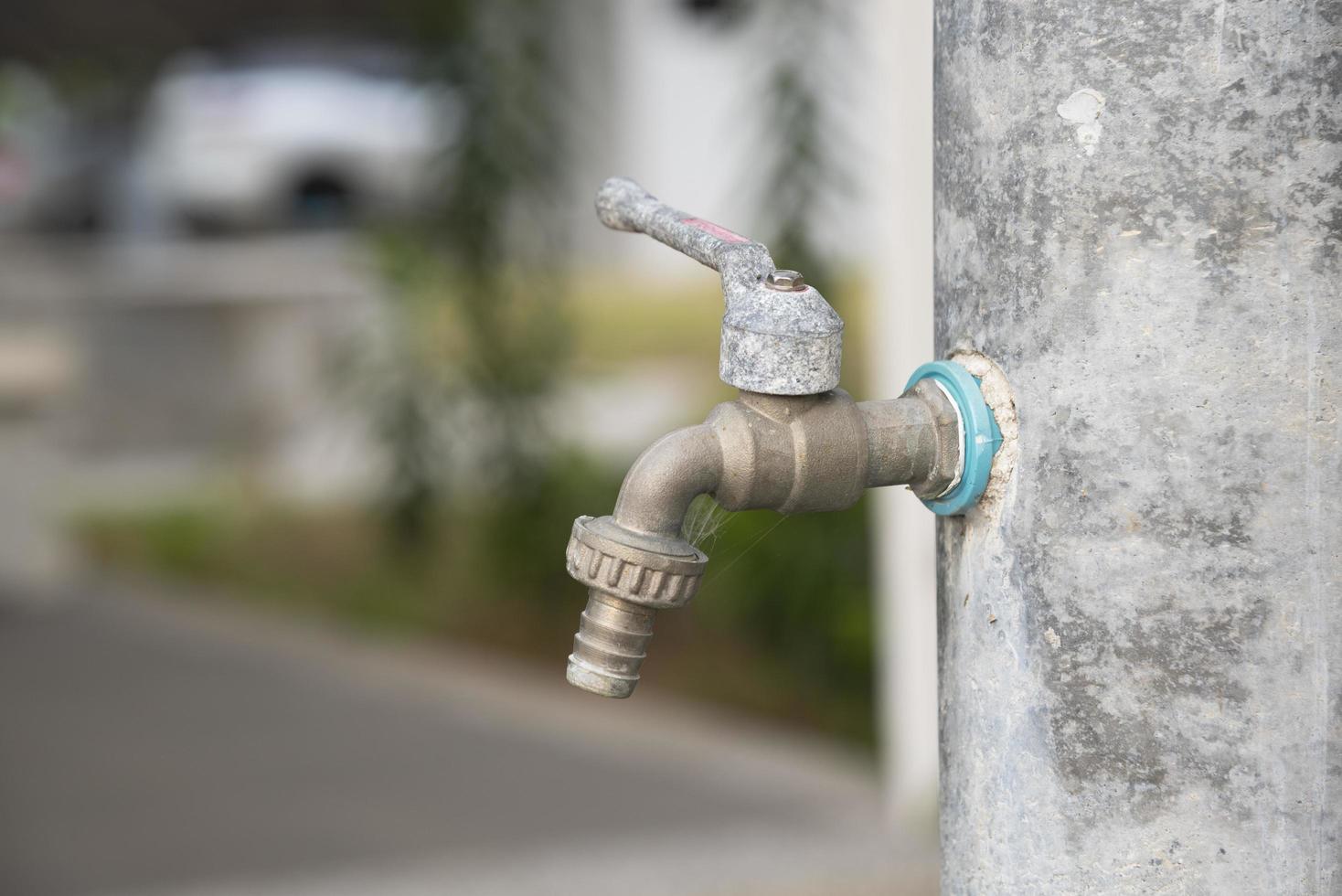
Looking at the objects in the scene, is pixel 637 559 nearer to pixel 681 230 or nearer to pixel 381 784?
pixel 681 230

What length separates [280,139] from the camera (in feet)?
43.8

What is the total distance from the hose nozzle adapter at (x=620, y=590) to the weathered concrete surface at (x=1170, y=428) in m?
0.21

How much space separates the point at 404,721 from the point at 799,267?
83.3 inches

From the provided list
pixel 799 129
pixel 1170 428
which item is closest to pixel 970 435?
pixel 1170 428

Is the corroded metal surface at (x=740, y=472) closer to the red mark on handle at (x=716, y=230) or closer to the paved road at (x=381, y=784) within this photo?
the red mark on handle at (x=716, y=230)

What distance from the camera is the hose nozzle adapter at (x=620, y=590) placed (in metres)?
0.98

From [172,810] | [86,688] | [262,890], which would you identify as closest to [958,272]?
[262,890]

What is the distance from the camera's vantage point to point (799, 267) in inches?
175

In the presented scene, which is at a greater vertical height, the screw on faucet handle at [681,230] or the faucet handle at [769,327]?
the screw on faucet handle at [681,230]

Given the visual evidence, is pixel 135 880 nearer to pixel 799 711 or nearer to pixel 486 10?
pixel 799 711

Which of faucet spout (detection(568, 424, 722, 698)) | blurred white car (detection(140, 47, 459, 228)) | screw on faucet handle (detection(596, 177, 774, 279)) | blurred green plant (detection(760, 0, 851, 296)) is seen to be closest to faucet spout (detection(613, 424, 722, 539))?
faucet spout (detection(568, 424, 722, 698))

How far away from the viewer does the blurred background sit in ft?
13.5

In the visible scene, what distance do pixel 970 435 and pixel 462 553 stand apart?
237 inches

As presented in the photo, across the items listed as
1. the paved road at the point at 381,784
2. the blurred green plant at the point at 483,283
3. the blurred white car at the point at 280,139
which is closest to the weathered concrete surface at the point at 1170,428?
the paved road at the point at 381,784
